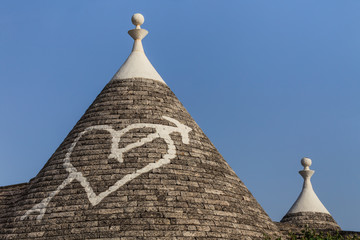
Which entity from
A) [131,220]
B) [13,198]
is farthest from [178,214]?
[13,198]

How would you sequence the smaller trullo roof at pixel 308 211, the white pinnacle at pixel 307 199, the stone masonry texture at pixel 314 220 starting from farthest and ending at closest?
the white pinnacle at pixel 307 199 → the smaller trullo roof at pixel 308 211 → the stone masonry texture at pixel 314 220

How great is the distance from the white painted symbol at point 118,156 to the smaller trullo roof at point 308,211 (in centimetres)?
786

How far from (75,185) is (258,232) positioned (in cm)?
373

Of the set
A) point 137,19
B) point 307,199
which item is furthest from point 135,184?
point 307,199

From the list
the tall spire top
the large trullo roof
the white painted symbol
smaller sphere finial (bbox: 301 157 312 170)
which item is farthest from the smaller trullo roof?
the white painted symbol

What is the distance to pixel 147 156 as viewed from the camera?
15492mm

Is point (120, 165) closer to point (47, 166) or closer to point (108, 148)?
point (108, 148)

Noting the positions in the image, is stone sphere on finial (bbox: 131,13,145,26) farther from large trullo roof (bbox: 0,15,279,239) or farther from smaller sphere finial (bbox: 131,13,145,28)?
large trullo roof (bbox: 0,15,279,239)

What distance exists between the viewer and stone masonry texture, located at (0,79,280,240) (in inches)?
569

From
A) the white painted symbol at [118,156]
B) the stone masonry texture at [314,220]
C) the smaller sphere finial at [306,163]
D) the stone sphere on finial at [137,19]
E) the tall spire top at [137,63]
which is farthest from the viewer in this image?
the smaller sphere finial at [306,163]

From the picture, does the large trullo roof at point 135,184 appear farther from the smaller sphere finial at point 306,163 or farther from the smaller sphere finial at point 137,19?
the smaller sphere finial at point 306,163

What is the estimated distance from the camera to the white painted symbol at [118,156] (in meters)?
15.0

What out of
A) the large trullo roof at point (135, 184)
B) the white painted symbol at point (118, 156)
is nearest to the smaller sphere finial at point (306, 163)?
the large trullo roof at point (135, 184)

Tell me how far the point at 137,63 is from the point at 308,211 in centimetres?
835
